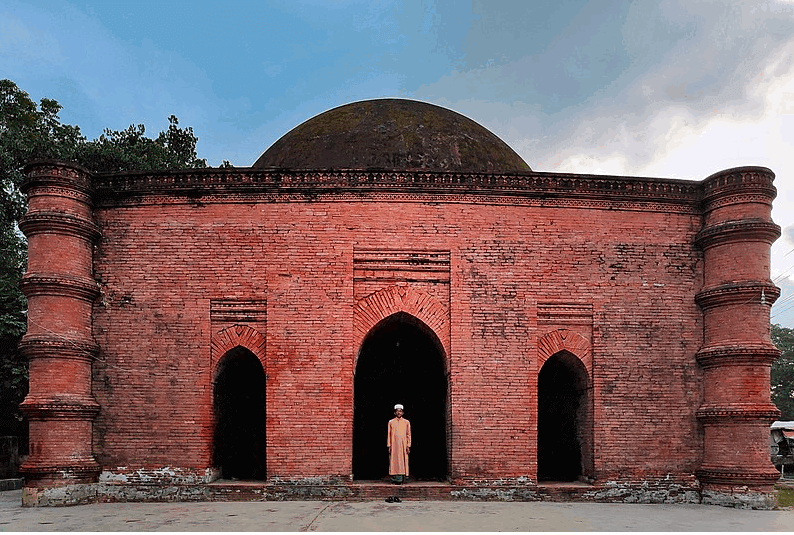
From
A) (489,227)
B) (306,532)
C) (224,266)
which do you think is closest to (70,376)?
(224,266)

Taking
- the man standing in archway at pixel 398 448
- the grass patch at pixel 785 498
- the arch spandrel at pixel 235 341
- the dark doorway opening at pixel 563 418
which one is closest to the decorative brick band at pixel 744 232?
the dark doorway opening at pixel 563 418

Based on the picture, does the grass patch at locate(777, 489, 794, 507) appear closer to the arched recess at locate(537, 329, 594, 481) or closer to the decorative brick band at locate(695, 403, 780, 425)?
the decorative brick band at locate(695, 403, 780, 425)

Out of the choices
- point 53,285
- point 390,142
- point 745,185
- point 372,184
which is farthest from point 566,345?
point 53,285

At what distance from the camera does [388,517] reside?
28.1 ft

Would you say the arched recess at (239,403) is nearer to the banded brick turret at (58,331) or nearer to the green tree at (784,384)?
the banded brick turret at (58,331)

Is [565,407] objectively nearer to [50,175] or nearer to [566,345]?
[566,345]

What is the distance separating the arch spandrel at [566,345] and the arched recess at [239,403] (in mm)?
3932

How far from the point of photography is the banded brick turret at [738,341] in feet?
33.2

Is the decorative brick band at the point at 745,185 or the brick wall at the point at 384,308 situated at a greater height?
the decorative brick band at the point at 745,185

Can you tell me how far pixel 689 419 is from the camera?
1061 centimetres

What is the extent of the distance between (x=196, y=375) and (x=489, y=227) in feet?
15.0

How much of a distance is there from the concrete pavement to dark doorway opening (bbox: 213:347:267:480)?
1.66 metres

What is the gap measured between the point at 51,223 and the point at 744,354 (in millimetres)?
9573

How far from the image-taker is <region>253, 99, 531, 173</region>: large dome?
11703 millimetres
